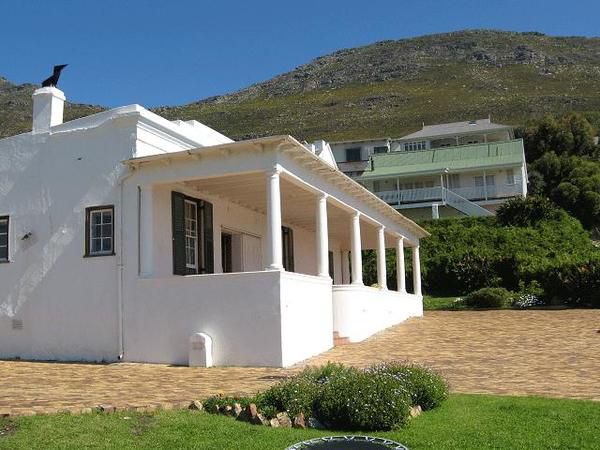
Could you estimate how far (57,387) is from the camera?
9898 mm

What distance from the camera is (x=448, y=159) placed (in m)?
51.6

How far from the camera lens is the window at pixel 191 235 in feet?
46.4

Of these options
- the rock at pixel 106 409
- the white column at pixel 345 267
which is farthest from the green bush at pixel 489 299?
the rock at pixel 106 409

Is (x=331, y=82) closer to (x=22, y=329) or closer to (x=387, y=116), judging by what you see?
(x=387, y=116)

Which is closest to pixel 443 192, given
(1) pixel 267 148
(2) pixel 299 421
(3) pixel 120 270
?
(1) pixel 267 148

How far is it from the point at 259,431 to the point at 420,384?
7.31ft

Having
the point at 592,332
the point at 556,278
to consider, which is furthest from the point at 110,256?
the point at 556,278

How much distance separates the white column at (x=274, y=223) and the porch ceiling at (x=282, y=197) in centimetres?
57

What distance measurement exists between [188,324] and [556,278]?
1738 cm

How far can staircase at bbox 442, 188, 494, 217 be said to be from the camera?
142 ft

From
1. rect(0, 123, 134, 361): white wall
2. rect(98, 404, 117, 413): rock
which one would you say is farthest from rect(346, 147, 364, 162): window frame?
rect(98, 404, 117, 413): rock

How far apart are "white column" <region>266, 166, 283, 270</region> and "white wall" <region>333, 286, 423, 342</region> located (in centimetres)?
404

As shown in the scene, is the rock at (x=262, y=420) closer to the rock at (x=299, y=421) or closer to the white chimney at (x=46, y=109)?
the rock at (x=299, y=421)

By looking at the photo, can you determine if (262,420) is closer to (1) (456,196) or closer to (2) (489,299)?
(2) (489,299)
